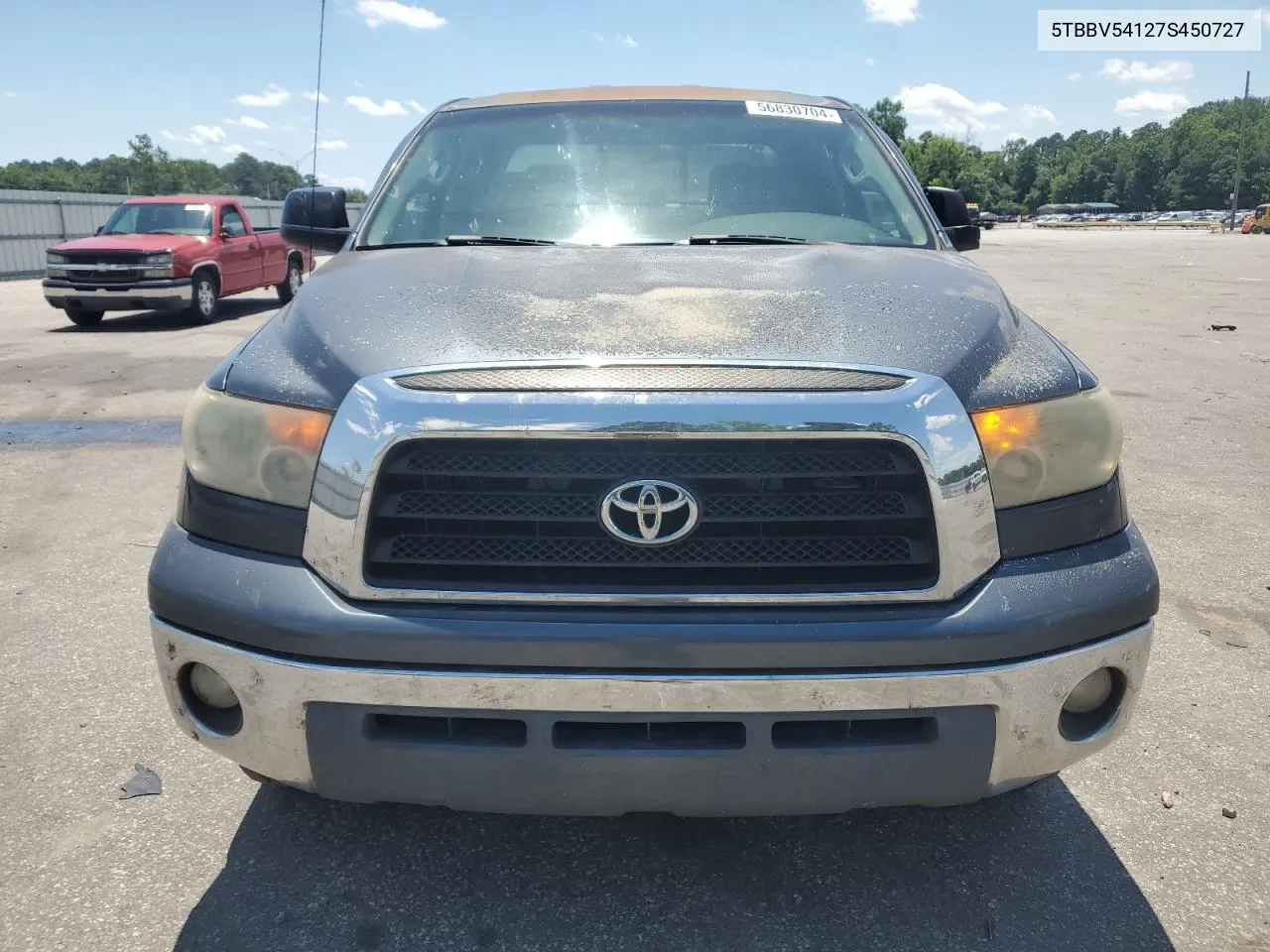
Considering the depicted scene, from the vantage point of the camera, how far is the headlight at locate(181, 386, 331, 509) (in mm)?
2002

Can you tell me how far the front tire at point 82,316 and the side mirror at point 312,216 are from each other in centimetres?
1173

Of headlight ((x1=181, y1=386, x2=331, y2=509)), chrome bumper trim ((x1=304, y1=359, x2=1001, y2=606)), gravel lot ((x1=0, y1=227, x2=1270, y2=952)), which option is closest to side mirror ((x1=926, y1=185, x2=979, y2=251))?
gravel lot ((x1=0, y1=227, x2=1270, y2=952))

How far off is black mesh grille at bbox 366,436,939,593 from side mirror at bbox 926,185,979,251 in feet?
6.55

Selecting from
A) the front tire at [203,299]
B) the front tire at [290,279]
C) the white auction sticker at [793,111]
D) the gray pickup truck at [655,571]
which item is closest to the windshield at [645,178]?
the white auction sticker at [793,111]

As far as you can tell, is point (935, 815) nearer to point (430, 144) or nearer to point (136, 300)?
point (430, 144)

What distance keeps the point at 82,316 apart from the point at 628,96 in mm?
12686

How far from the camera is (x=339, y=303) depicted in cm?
241

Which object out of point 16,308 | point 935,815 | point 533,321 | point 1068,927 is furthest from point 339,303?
point 16,308

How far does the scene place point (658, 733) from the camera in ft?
6.32

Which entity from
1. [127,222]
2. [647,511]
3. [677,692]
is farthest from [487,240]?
[127,222]

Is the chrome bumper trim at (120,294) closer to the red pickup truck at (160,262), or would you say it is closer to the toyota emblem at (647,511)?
the red pickup truck at (160,262)

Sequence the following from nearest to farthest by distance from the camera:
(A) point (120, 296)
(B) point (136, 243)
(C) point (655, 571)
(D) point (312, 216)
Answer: (C) point (655, 571) → (D) point (312, 216) → (A) point (120, 296) → (B) point (136, 243)

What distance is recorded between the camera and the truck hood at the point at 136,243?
537 inches

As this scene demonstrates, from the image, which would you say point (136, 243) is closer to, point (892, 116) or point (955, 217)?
point (955, 217)
